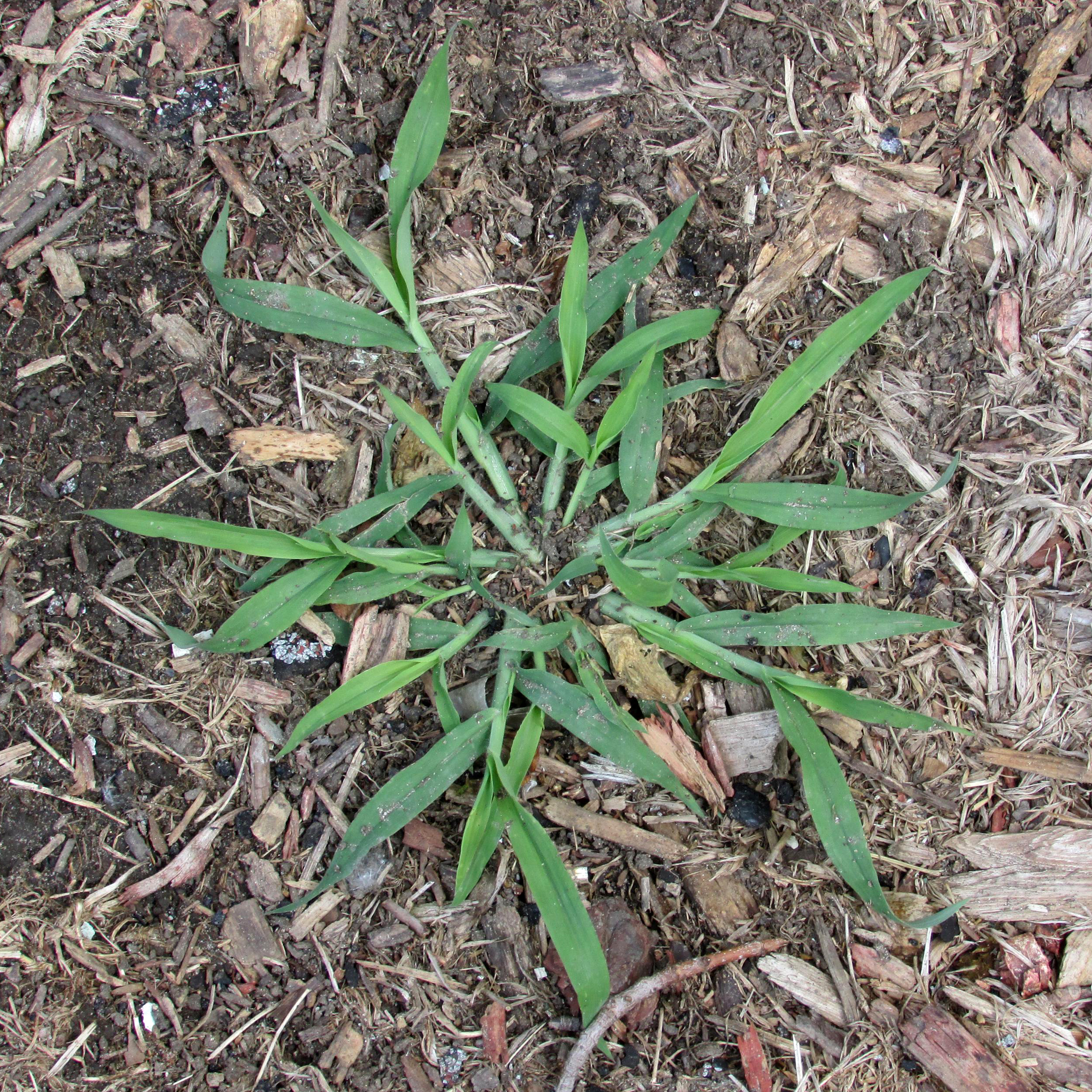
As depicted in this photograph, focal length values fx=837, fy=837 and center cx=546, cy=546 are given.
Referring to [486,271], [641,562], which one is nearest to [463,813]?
[641,562]

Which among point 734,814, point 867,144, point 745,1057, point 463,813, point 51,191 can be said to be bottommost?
point 745,1057

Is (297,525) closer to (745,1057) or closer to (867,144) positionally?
(745,1057)

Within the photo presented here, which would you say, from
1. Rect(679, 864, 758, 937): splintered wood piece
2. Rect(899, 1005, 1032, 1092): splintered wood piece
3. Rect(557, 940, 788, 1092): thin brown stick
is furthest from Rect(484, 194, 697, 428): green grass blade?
Rect(899, 1005, 1032, 1092): splintered wood piece

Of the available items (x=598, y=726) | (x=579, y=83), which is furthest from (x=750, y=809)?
(x=579, y=83)

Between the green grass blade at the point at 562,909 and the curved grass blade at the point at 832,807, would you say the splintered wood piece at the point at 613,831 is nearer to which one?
the green grass blade at the point at 562,909

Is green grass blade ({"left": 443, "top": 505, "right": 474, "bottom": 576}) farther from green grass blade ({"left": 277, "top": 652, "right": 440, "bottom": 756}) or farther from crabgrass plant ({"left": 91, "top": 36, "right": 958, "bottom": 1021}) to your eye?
green grass blade ({"left": 277, "top": 652, "right": 440, "bottom": 756})

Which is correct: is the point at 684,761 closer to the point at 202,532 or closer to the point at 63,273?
the point at 202,532
